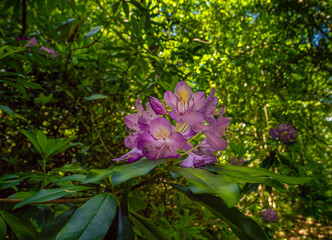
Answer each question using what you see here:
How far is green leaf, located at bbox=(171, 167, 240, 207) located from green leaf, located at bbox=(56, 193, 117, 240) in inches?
7.2

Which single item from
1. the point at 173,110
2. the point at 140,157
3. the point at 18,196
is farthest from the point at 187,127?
the point at 18,196

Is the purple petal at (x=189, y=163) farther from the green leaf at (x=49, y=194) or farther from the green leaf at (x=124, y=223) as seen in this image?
the green leaf at (x=49, y=194)

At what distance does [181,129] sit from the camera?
680 millimetres

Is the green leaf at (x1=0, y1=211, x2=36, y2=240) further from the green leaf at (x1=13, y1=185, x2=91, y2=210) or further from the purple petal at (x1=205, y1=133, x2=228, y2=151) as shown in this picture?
the purple petal at (x1=205, y1=133, x2=228, y2=151)

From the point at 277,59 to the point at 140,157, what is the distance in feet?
10.4

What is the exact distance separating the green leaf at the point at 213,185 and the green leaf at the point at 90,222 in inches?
7.2

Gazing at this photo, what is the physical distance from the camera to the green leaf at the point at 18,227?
29.3 inches

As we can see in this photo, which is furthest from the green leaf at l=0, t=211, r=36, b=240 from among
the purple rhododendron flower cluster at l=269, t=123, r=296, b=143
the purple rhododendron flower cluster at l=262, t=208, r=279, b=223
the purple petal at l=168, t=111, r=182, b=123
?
the purple rhododendron flower cluster at l=262, t=208, r=279, b=223

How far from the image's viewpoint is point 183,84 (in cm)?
71

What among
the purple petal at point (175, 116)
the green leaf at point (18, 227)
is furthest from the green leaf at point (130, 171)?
the green leaf at point (18, 227)

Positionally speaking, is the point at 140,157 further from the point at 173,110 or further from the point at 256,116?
the point at 256,116

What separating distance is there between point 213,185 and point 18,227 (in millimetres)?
726

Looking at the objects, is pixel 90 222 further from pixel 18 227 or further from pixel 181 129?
pixel 18 227

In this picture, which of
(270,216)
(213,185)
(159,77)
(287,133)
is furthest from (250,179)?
(270,216)
